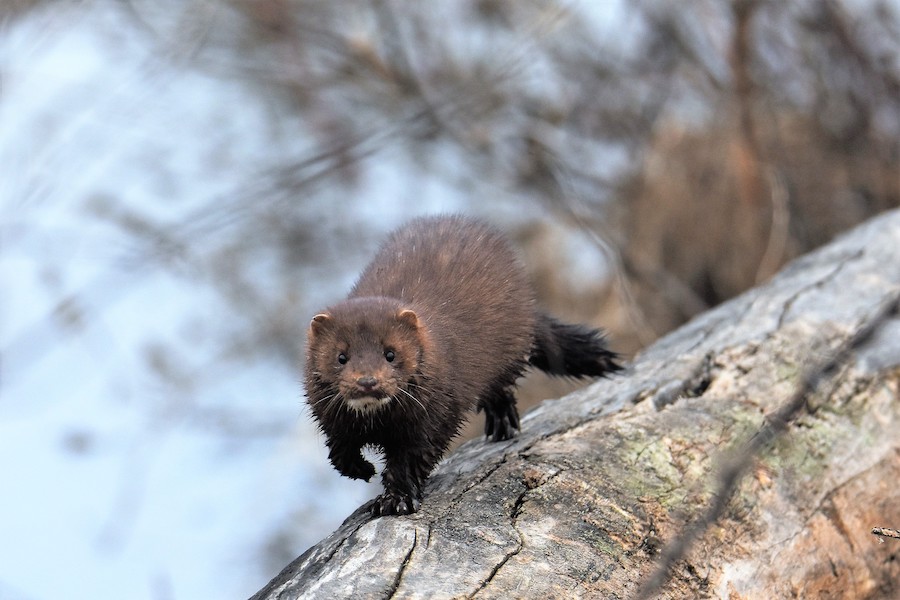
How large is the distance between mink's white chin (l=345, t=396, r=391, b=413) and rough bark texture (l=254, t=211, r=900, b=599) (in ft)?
1.07

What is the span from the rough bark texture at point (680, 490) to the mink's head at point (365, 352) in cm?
37

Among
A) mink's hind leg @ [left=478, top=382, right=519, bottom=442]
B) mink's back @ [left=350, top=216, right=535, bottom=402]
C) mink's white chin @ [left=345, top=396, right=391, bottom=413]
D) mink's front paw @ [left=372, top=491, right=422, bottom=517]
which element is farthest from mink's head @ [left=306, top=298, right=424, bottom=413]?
mink's hind leg @ [left=478, top=382, right=519, bottom=442]

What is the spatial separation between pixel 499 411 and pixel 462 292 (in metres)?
0.49

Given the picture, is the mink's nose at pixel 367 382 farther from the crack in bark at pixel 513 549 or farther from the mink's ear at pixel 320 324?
the crack in bark at pixel 513 549

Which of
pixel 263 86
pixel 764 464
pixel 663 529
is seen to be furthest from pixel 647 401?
pixel 263 86

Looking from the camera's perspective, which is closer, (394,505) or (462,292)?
(394,505)

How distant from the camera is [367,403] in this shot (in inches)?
137

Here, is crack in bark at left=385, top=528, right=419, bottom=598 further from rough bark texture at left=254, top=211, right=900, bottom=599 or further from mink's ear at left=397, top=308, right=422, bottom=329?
mink's ear at left=397, top=308, right=422, bottom=329

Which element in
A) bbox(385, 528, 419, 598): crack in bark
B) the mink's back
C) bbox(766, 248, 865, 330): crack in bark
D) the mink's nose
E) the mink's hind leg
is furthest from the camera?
bbox(766, 248, 865, 330): crack in bark

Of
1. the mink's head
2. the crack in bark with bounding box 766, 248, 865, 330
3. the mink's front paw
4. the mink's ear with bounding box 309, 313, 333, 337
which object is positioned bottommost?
the mink's front paw

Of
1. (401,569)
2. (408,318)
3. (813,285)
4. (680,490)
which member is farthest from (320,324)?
(813,285)

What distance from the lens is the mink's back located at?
3830 mm

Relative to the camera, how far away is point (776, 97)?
356 inches

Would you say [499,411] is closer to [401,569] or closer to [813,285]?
[401,569]
